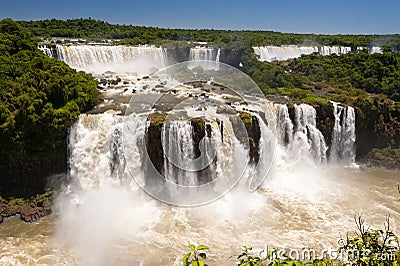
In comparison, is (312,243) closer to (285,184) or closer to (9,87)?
(285,184)

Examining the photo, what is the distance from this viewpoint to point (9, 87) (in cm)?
1609

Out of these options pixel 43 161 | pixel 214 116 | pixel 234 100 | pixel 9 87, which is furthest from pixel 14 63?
pixel 234 100

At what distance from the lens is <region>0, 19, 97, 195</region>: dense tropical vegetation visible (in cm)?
1531

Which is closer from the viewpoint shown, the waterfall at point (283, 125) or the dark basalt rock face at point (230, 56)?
the waterfall at point (283, 125)

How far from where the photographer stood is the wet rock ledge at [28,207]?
15.0 metres

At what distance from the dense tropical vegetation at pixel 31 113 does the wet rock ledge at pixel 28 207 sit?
32.5 inches

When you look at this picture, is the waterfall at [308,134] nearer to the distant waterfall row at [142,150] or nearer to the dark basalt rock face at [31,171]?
the distant waterfall row at [142,150]

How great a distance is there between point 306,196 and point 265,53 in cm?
3002

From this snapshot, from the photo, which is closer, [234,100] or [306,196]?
[306,196]

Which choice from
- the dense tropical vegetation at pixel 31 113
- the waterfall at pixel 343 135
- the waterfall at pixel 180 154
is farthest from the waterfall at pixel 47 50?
the waterfall at pixel 343 135

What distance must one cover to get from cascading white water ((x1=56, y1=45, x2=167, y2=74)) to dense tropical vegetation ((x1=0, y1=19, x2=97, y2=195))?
1157 cm

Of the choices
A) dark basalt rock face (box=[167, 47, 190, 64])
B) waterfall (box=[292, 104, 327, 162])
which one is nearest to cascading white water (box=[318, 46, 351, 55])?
dark basalt rock face (box=[167, 47, 190, 64])

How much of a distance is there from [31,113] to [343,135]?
18.8m

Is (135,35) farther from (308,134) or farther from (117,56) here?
(308,134)
